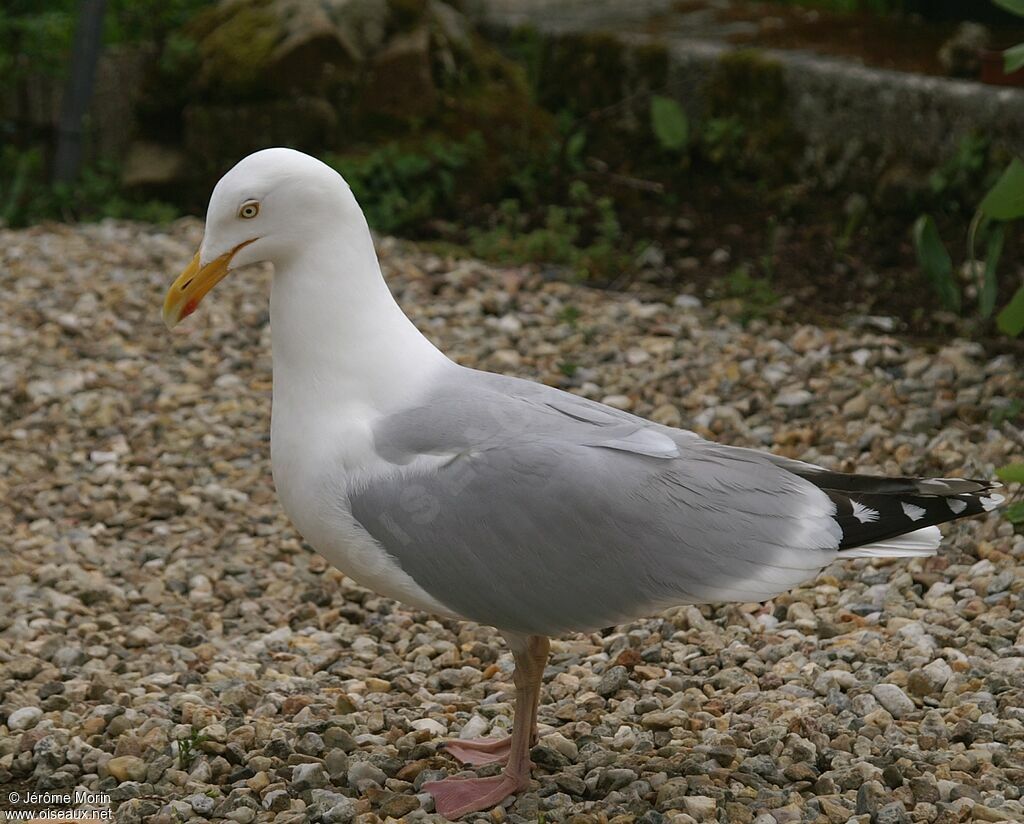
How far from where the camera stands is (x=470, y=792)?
10.00 ft

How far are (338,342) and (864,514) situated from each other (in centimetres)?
120

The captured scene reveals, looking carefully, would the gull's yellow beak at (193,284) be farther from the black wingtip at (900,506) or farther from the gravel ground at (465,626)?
the black wingtip at (900,506)

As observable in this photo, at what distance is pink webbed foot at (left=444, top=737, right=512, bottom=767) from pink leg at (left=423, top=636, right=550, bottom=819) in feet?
0.31

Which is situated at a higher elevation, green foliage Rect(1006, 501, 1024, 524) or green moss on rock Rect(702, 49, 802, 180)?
green moss on rock Rect(702, 49, 802, 180)

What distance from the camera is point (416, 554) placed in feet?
9.51

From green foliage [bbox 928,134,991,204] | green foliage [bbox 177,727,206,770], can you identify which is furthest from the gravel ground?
green foliage [bbox 928,134,991,204]

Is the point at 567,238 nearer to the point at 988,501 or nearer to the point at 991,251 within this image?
the point at 991,251

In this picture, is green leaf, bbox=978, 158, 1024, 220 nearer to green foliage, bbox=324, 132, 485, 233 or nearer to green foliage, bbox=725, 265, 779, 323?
green foliage, bbox=725, 265, 779, 323

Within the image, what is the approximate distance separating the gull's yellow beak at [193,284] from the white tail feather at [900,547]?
1502 millimetres

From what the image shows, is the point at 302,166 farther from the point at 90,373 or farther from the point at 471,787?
the point at 90,373

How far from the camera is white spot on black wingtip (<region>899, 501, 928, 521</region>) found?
287 cm

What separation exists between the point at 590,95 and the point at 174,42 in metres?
2.46

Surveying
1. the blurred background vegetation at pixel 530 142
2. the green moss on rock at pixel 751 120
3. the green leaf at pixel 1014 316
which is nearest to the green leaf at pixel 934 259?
the blurred background vegetation at pixel 530 142

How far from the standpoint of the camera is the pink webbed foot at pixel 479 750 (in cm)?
319
